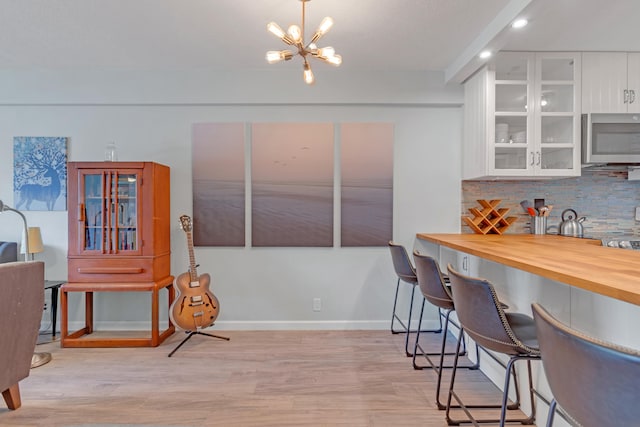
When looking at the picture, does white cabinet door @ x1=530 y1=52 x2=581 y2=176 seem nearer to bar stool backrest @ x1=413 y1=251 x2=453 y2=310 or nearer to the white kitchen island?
the white kitchen island

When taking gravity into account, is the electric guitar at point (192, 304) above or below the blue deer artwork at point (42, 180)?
below

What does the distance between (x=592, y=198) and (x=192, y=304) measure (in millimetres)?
3648

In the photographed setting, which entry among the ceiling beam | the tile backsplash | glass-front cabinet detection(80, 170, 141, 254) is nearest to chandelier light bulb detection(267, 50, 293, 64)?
the ceiling beam

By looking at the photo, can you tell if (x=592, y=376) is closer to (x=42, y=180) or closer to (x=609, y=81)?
(x=609, y=81)

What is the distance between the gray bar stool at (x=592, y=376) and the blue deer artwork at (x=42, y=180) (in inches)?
153

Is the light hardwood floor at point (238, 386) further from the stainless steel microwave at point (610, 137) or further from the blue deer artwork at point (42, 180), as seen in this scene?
the stainless steel microwave at point (610, 137)

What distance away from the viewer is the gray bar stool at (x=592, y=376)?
711 millimetres

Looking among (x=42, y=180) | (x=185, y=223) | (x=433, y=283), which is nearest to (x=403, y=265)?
(x=433, y=283)

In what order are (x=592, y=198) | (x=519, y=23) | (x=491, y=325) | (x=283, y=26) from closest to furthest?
(x=491, y=325)
(x=519, y=23)
(x=283, y=26)
(x=592, y=198)

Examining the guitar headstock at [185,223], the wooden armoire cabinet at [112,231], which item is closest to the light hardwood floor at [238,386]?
the wooden armoire cabinet at [112,231]

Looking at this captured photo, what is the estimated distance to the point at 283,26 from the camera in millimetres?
2514

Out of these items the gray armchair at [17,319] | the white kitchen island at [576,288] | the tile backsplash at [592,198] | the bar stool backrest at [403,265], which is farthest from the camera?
the tile backsplash at [592,198]

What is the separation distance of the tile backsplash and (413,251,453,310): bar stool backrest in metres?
1.62

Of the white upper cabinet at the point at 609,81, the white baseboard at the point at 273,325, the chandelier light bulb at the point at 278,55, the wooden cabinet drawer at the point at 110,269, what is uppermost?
the white upper cabinet at the point at 609,81
